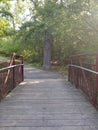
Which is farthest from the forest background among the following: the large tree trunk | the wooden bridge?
the wooden bridge

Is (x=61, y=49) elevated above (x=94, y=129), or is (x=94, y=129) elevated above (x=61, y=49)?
(x=61, y=49)

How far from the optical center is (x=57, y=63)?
22.4 meters

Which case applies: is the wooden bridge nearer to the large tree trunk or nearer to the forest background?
the forest background

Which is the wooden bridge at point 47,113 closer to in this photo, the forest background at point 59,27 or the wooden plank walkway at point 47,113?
the wooden plank walkway at point 47,113

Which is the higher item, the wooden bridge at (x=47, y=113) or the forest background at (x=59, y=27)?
the forest background at (x=59, y=27)

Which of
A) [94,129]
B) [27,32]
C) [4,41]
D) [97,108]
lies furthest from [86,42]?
[4,41]

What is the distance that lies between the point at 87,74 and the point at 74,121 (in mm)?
2299

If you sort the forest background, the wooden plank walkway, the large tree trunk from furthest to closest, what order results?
the large tree trunk
the forest background
the wooden plank walkway

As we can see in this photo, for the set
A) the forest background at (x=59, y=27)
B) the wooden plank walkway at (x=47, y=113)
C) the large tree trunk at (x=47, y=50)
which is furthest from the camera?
the large tree trunk at (x=47, y=50)

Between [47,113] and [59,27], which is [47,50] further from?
[47,113]

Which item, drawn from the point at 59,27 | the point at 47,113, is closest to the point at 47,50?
the point at 59,27

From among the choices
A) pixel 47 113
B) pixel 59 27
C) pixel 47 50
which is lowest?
pixel 47 113

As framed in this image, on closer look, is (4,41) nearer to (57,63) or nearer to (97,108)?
(57,63)

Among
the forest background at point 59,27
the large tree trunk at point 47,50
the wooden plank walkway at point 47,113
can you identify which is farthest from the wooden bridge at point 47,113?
the large tree trunk at point 47,50
